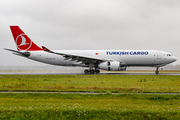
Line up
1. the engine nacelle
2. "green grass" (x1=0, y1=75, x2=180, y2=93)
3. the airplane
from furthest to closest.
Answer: the airplane → the engine nacelle → "green grass" (x1=0, y1=75, x2=180, y2=93)

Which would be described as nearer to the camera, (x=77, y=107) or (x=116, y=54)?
(x=77, y=107)

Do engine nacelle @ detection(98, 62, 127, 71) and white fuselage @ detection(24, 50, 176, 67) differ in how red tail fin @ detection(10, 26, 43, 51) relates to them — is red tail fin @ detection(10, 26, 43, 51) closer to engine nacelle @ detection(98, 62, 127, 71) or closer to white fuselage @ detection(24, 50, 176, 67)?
white fuselage @ detection(24, 50, 176, 67)

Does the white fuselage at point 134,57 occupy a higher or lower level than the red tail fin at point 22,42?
lower

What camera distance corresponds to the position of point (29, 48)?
39.8 metres

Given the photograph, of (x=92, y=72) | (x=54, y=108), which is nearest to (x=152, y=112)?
(x=54, y=108)

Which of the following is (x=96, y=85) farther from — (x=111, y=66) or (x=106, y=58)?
(x=106, y=58)

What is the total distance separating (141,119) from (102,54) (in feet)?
92.3

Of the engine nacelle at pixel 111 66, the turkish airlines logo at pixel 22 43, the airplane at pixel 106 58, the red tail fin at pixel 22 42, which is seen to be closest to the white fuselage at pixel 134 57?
the airplane at pixel 106 58

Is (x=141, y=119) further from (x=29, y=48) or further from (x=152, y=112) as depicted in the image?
(x=29, y=48)

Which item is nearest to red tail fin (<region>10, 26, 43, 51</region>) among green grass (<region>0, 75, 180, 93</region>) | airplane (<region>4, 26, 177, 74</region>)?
airplane (<region>4, 26, 177, 74</region>)

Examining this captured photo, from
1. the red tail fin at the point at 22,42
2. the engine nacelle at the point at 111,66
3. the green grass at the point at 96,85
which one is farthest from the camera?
the red tail fin at the point at 22,42

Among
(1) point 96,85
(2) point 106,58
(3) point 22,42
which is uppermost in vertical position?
(3) point 22,42

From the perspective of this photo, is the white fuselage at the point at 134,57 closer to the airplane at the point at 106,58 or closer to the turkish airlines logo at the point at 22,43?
the airplane at the point at 106,58

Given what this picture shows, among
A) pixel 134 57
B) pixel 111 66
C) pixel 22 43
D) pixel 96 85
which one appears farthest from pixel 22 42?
pixel 96 85
